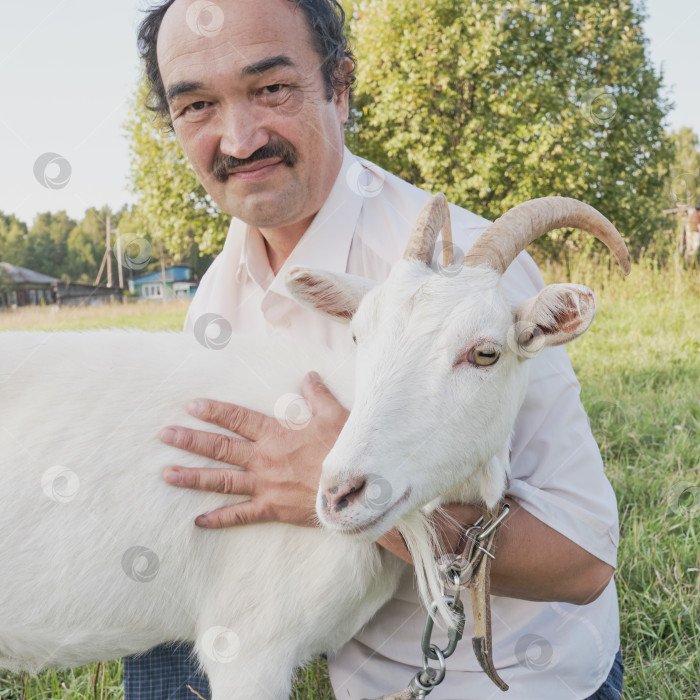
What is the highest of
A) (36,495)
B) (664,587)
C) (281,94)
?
(281,94)

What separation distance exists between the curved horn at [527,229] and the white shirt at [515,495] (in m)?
0.18

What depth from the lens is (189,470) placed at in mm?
2043

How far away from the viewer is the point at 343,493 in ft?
4.89

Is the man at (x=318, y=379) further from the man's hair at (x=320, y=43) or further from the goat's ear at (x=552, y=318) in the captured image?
the goat's ear at (x=552, y=318)

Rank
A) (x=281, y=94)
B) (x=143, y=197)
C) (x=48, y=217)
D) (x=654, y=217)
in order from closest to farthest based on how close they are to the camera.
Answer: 1. (x=281, y=94)
2. (x=654, y=217)
3. (x=143, y=197)
4. (x=48, y=217)

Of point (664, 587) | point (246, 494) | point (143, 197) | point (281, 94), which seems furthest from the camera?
point (143, 197)

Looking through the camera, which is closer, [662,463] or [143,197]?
[662,463]

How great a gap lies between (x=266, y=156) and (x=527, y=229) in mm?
1052

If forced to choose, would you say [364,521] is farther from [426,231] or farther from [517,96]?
[517,96]

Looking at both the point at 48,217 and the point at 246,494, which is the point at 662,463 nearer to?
the point at 246,494

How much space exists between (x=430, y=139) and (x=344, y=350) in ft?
52.0

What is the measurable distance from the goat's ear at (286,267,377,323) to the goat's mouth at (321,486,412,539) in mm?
681

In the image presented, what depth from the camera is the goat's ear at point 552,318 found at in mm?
1714

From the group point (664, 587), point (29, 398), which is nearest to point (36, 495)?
point (29, 398)
